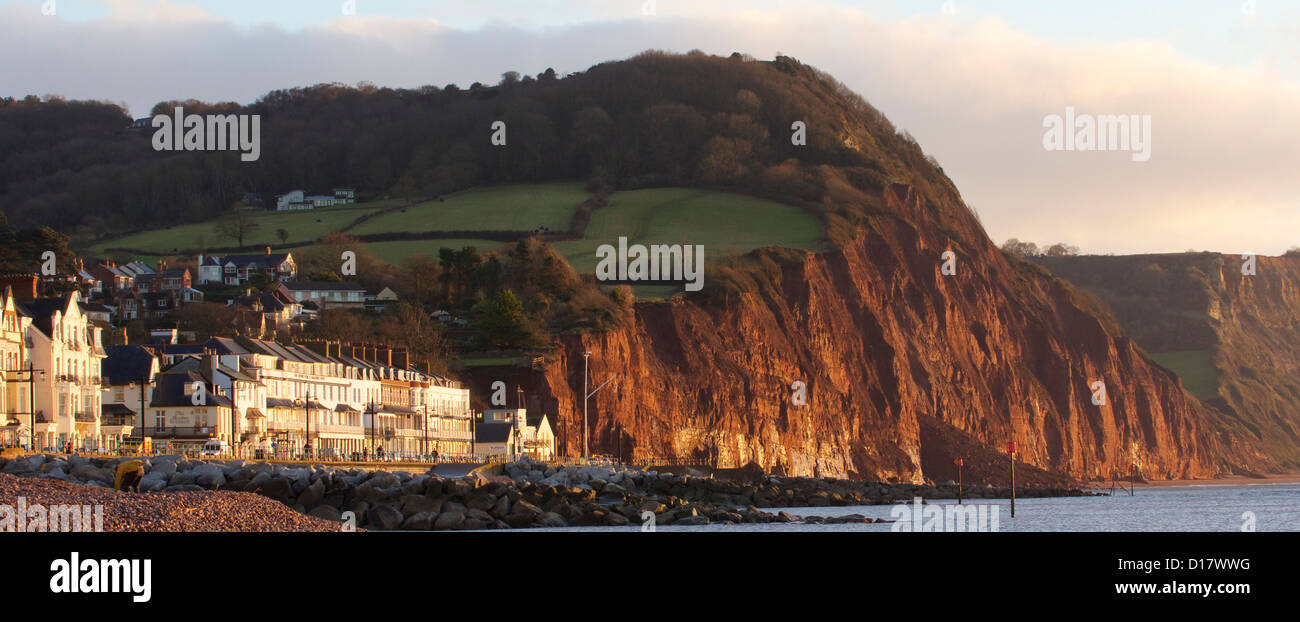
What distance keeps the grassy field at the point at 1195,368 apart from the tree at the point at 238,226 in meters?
107

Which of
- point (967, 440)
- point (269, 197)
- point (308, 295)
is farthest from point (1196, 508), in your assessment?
point (269, 197)

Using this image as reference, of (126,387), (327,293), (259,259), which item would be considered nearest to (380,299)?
(327,293)

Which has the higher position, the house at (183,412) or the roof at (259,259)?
the roof at (259,259)

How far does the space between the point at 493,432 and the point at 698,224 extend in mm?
52450

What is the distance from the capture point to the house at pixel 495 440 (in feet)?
265

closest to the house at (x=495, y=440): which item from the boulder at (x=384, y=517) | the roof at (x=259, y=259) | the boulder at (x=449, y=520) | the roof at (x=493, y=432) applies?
the roof at (x=493, y=432)

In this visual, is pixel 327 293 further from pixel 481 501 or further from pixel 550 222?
pixel 481 501

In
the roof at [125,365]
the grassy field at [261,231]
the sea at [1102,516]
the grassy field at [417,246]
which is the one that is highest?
the grassy field at [261,231]

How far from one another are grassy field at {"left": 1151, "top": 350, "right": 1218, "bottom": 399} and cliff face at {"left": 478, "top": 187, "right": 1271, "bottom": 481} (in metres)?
18.1

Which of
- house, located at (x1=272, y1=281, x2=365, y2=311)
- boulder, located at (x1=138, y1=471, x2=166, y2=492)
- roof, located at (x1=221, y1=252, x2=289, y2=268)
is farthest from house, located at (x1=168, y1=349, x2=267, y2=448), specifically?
roof, located at (x1=221, y1=252, x2=289, y2=268)

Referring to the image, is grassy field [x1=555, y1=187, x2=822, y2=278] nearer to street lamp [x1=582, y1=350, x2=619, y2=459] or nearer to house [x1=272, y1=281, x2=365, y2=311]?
house [x1=272, y1=281, x2=365, y2=311]

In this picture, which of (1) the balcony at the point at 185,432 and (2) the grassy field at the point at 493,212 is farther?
(2) the grassy field at the point at 493,212

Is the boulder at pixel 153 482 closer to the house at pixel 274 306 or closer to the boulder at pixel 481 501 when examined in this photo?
the boulder at pixel 481 501
